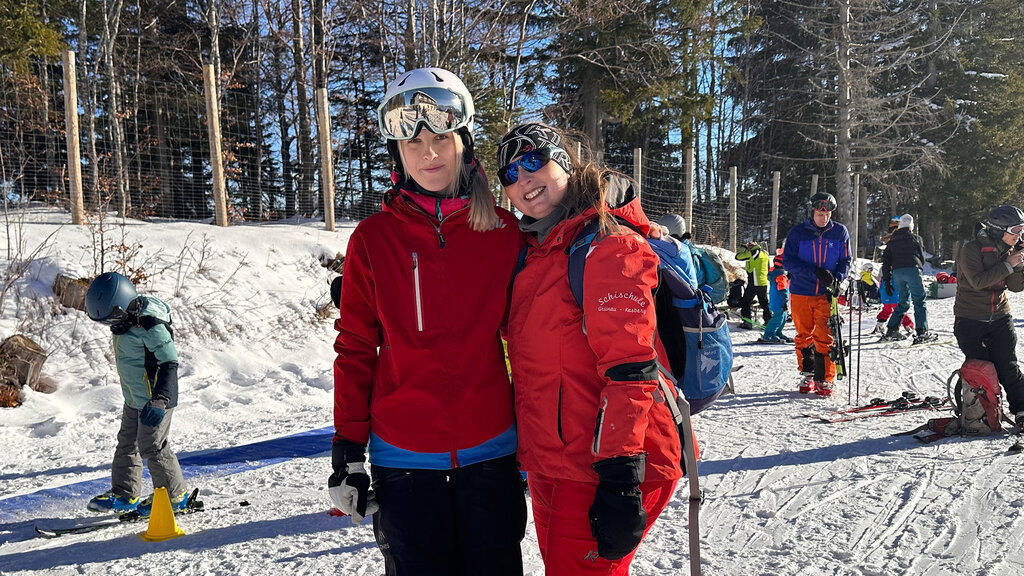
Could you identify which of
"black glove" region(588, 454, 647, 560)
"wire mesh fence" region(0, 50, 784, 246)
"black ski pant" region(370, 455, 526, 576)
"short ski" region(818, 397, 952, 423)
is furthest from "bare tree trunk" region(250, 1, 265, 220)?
"black glove" region(588, 454, 647, 560)

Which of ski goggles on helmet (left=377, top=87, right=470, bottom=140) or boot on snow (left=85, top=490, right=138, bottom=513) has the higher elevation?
ski goggles on helmet (left=377, top=87, right=470, bottom=140)

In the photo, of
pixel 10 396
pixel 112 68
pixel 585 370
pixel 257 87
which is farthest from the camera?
pixel 257 87

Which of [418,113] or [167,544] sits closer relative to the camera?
[418,113]

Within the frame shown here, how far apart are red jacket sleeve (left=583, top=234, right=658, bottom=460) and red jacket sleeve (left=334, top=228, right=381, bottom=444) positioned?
0.65 metres

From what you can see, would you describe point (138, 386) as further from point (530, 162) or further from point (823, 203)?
point (823, 203)

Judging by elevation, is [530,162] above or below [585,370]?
above

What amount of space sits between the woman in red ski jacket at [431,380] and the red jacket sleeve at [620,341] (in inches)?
13.0

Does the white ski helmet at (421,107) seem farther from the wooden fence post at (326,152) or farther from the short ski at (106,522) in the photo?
the wooden fence post at (326,152)

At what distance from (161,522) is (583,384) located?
291 cm

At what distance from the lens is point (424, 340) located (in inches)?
Answer: 69.7

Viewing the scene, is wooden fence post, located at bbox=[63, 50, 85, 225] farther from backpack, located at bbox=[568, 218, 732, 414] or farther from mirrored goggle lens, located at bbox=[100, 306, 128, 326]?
backpack, located at bbox=[568, 218, 732, 414]

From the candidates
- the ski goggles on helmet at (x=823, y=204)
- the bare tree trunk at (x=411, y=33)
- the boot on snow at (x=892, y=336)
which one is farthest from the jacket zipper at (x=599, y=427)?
the bare tree trunk at (x=411, y=33)

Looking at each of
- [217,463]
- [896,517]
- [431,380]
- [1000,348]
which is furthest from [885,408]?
[217,463]

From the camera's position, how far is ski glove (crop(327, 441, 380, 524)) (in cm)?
177
